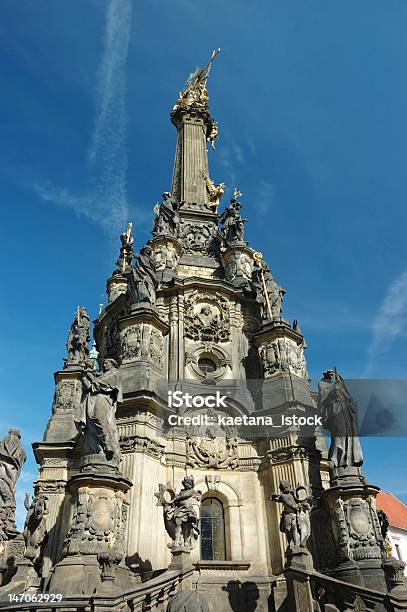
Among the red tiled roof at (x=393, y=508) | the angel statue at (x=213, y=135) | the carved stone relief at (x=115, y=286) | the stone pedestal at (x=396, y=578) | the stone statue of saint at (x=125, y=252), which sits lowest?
the stone pedestal at (x=396, y=578)

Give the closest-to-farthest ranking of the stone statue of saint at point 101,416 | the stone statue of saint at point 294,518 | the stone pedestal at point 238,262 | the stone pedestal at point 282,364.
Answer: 1. the stone statue of saint at point 294,518
2. the stone statue of saint at point 101,416
3. the stone pedestal at point 282,364
4. the stone pedestal at point 238,262

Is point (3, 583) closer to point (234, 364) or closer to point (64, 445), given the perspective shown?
point (64, 445)

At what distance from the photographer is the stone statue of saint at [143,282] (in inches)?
639

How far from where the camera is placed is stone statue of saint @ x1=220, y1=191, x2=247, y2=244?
2098 cm

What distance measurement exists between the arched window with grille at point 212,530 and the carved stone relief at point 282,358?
4225 mm

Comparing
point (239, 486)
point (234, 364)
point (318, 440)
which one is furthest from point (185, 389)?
point (318, 440)

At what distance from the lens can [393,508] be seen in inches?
1355

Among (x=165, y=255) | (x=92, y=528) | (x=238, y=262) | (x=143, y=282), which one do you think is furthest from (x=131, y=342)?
(x=238, y=262)

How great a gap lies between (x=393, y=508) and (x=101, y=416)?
99.5 ft

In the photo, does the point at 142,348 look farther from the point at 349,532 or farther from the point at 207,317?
the point at 349,532

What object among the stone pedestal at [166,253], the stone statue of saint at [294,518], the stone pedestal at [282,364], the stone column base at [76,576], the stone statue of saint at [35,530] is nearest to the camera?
the stone column base at [76,576]

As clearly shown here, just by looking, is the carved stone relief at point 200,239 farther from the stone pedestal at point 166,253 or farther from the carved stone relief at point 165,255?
the carved stone relief at point 165,255

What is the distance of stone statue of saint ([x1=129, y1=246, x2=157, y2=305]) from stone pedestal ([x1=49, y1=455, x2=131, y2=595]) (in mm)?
6417

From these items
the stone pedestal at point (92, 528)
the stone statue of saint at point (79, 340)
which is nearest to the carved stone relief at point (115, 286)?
the stone statue of saint at point (79, 340)
